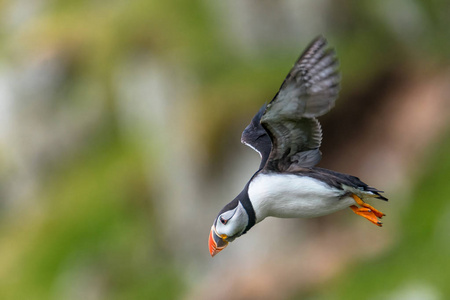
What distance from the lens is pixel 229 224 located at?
7.31 m

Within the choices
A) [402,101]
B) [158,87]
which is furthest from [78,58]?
[402,101]

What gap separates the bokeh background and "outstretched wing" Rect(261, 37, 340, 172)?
31.6 feet

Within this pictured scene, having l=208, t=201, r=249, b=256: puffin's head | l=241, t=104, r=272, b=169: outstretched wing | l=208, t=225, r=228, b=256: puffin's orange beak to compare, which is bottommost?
l=208, t=225, r=228, b=256: puffin's orange beak

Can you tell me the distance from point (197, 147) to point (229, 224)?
12.4m

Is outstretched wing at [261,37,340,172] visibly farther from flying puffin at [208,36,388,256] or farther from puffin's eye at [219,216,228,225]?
puffin's eye at [219,216,228,225]

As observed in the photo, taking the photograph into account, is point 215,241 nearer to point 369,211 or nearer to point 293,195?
point 293,195

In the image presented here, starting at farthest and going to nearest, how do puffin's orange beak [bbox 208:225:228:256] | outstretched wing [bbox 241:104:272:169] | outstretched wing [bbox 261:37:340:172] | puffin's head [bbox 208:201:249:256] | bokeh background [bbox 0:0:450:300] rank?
1. bokeh background [bbox 0:0:450:300]
2. outstretched wing [bbox 241:104:272:169]
3. puffin's orange beak [bbox 208:225:228:256]
4. puffin's head [bbox 208:201:249:256]
5. outstretched wing [bbox 261:37:340:172]


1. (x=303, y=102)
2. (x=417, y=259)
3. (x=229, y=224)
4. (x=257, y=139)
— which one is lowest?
(x=417, y=259)

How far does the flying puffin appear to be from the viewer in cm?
705

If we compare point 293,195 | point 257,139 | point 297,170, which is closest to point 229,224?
point 293,195

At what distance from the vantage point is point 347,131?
1944cm

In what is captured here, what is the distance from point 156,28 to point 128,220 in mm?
5473

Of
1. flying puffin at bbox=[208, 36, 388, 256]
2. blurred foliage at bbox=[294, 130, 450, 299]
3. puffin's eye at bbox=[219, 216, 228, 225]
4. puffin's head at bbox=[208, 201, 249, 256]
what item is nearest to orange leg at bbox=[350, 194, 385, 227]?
flying puffin at bbox=[208, 36, 388, 256]

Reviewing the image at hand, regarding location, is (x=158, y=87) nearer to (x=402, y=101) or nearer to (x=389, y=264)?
(x=402, y=101)
